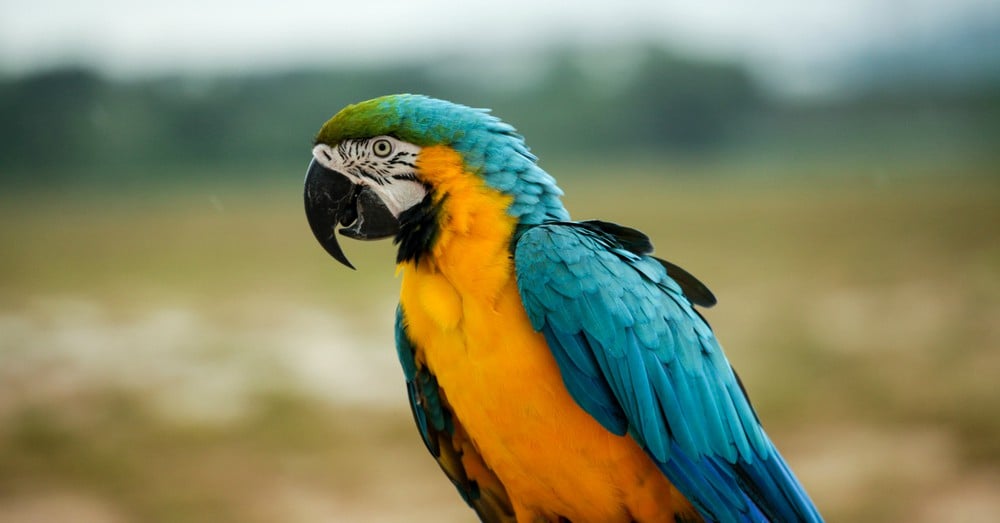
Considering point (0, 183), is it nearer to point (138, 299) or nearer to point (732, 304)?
point (138, 299)

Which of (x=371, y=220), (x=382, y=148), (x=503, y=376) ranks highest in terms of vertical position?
(x=382, y=148)

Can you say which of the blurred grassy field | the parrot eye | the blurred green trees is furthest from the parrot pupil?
the blurred green trees

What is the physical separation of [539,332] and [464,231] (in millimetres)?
196

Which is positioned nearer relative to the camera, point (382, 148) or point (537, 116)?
point (382, 148)

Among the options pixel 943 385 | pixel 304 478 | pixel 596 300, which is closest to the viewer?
pixel 596 300

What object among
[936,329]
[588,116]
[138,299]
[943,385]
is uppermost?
[588,116]

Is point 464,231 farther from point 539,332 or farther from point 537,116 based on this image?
point 537,116

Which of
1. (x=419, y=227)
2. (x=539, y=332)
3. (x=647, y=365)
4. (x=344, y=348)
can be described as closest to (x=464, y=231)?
(x=419, y=227)

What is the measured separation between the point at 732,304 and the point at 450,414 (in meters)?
3.49

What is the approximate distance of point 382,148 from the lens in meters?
1.34

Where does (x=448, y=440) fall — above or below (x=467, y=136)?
below

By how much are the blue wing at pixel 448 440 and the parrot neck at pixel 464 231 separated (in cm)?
15

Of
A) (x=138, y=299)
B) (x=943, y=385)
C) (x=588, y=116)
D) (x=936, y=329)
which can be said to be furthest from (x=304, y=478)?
(x=936, y=329)

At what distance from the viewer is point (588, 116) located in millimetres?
4910
